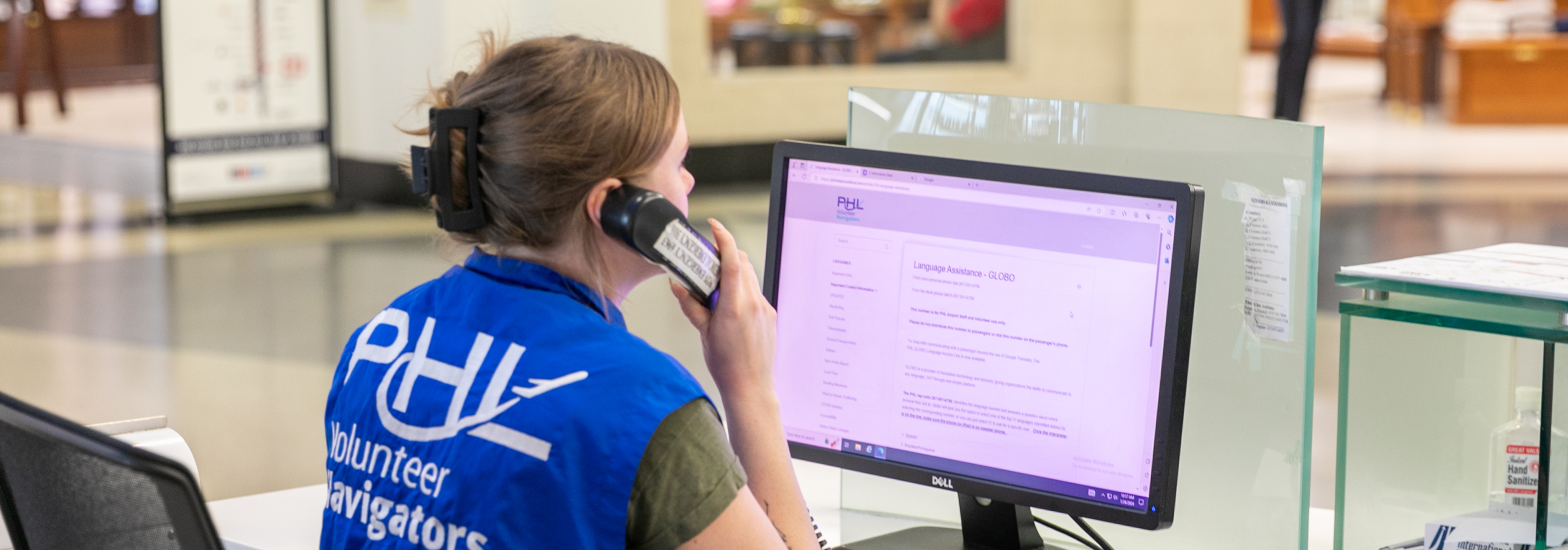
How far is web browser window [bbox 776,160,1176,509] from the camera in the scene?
4.14 feet

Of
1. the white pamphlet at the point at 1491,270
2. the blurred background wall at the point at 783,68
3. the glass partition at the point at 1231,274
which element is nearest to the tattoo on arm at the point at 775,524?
the glass partition at the point at 1231,274

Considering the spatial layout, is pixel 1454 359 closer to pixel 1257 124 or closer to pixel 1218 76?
pixel 1257 124

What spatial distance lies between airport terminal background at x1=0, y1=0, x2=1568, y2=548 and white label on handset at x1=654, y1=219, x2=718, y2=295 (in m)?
2.28

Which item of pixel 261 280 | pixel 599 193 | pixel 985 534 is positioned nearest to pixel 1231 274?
pixel 985 534

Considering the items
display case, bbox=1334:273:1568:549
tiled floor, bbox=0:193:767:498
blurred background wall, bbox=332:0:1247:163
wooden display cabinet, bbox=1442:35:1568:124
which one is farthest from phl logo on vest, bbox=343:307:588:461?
wooden display cabinet, bbox=1442:35:1568:124

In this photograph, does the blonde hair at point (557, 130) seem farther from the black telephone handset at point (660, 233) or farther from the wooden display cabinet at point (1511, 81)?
the wooden display cabinet at point (1511, 81)

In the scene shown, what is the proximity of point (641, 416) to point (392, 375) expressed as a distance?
23cm

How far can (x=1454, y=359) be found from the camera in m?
1.30

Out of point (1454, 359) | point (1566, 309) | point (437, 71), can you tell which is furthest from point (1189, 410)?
point (437, 71)

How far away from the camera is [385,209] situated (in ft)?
23.2

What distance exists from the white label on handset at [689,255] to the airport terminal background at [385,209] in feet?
7.47

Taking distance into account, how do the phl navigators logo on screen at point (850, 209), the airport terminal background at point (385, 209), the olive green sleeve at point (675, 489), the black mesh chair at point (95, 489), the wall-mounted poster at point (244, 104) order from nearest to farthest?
the black mesh chair at point (95, 489), the olive green sleeve at point (675, 489), the phl navigators logo on screen at point (850, 209), the airport terminal background at point (385, 209), the wall-mounted poster at point (244, 104)

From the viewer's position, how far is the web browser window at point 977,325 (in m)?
1.26

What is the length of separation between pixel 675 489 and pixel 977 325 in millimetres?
436
